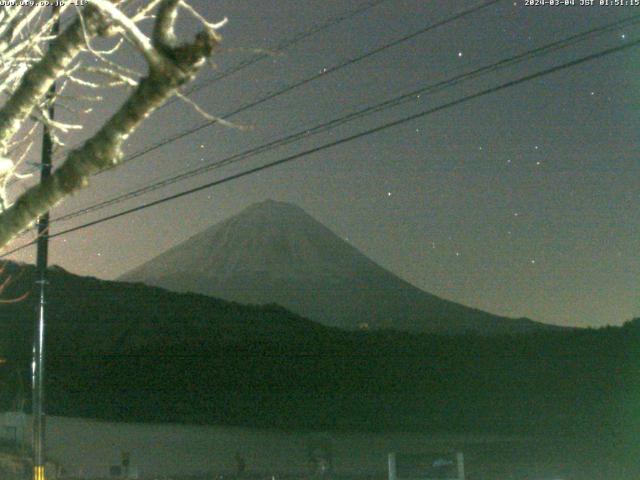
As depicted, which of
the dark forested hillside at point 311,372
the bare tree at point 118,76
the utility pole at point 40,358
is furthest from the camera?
the dark forested hillside at point 311,372

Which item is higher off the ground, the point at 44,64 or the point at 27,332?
the point at 27,332

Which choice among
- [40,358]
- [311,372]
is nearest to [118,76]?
[40,358]

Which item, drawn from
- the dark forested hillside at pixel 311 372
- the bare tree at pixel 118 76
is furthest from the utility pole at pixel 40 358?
the dark forested hillside at pixel 311 372

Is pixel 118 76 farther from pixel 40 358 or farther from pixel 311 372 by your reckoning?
pixel 311 372

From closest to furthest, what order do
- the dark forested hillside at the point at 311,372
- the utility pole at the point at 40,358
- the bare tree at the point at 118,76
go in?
the bare tree at the point at 118,76 → the utility pole at the point at 40,358 → the dark forested hillside at the point at 311,372

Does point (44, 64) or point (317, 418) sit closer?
point (44, 64)

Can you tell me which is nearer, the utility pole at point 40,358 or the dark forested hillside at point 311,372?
the utility pole at point 40,358

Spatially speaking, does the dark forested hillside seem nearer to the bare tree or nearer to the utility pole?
the utility pole

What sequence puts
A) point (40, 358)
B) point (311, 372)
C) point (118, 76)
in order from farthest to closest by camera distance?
point (311, 372) < point (40, 358) < point (118, 76)

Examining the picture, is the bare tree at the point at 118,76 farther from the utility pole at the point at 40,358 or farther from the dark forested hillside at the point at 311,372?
the dark forested hillside at the point at 311,372

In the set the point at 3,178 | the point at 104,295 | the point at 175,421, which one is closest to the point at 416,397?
the point at 175,421

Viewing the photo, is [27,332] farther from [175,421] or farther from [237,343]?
[237,343]
